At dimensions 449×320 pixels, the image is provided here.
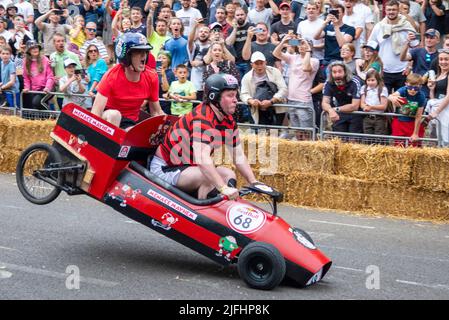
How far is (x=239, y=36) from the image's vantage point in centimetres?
1546

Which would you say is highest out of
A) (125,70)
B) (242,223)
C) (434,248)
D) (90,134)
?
(125,70)

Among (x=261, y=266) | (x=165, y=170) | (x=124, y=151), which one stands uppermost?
(x=124, y=151)

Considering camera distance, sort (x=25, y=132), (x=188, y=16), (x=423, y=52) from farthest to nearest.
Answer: (x=188, y=16) < (x=25, y=132) < (x=423, y=52)

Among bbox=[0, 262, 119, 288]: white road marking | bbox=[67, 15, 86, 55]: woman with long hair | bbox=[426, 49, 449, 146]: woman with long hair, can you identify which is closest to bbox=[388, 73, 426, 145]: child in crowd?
bbox=[426, 49, 449, 146]: woman with long hair

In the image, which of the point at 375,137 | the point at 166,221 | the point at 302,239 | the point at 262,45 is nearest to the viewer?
the point at 302,239

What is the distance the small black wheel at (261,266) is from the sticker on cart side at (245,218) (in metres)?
0.19

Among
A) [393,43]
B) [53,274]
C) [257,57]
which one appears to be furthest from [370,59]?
[53,274]

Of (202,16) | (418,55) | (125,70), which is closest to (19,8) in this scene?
(202,16)

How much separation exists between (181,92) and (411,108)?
3.94m

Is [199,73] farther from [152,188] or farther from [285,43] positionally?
[152,188]

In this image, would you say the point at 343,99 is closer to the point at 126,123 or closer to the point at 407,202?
the point at 407,202

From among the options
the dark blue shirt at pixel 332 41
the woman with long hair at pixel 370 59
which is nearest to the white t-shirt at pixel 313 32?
the dark blue shirt at pixel 332 41

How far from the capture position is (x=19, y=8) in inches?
822

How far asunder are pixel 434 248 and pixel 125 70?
3.98 m
